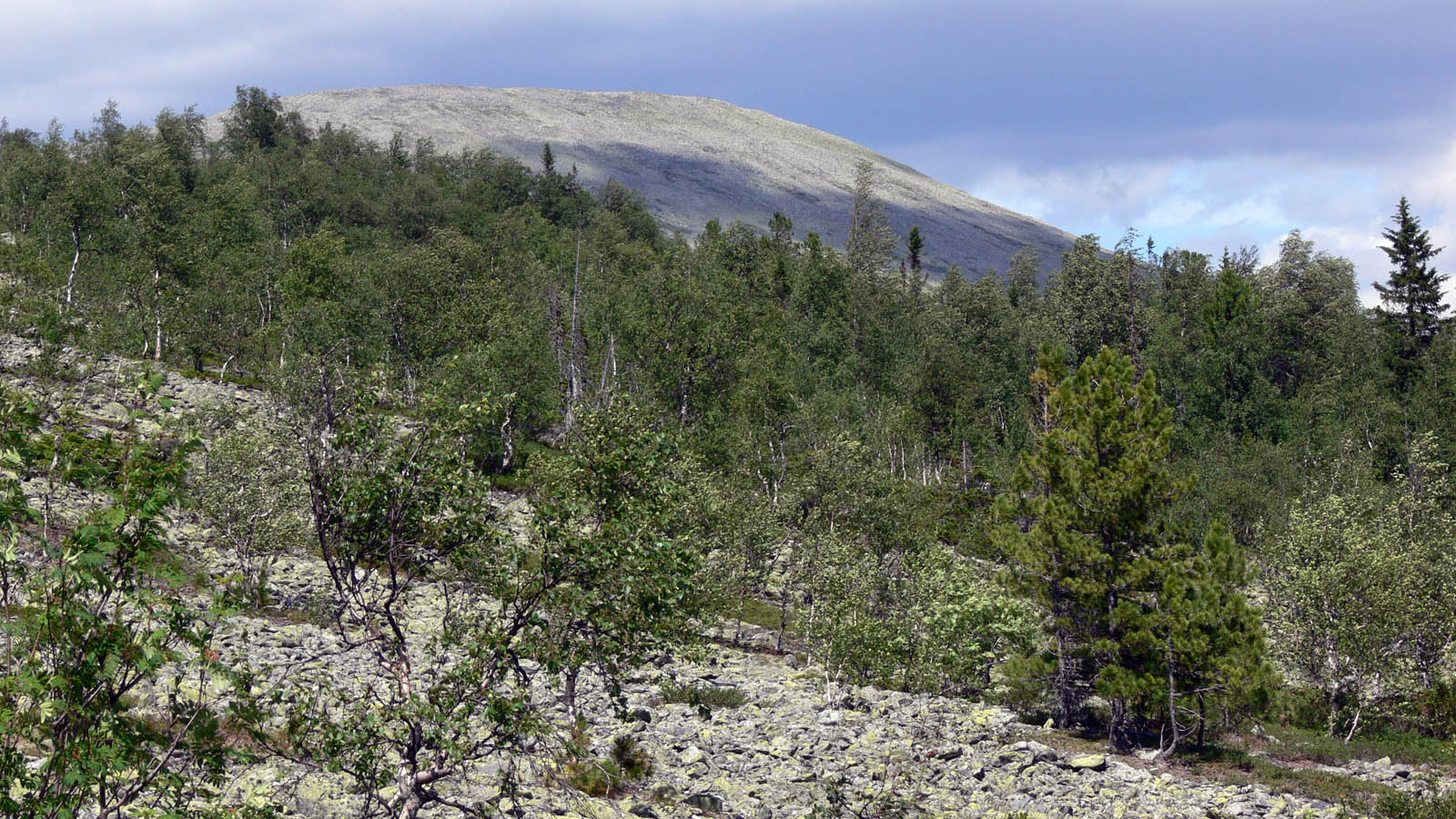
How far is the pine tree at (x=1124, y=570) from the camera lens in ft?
112

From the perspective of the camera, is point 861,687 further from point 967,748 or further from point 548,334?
point 548,334

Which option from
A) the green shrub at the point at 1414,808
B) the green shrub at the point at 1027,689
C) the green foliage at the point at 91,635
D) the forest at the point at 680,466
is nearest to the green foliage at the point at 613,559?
the forest at the point at 680,466

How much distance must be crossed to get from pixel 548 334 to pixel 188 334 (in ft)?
108

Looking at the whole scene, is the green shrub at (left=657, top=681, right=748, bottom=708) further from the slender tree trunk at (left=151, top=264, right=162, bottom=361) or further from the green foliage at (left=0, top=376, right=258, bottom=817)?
the slender tree trunk at (left=151, top=264, right=162, bottom=361)

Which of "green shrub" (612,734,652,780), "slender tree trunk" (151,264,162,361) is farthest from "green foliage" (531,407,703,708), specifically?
"slender tree trunk" (151,264,162,361)

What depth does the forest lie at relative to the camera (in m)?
10.8

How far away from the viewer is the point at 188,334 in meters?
86.0

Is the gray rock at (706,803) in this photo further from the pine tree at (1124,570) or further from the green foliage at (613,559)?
the pine tree at (1124,570)

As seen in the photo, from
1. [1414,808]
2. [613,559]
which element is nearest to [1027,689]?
[1414,808]

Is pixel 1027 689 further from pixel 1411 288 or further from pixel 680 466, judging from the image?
pixel 1411 288

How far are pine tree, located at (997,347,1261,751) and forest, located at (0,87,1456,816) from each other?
172 millimetres

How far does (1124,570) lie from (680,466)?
68.2 feet

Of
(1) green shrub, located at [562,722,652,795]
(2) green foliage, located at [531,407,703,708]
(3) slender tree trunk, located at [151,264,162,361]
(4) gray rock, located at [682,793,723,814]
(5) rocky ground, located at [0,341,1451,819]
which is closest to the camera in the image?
(2) green foliage, located at [531,407,703,708]

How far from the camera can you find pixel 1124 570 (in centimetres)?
3688
